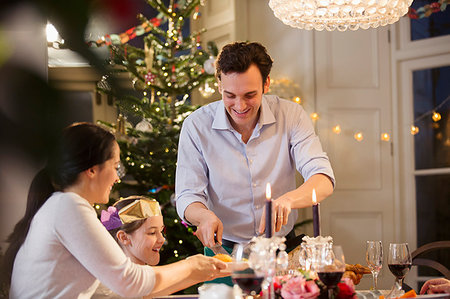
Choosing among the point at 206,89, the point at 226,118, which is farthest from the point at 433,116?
the point at 226,118

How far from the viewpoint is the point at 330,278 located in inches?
49.9

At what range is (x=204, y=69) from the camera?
12.7 ft

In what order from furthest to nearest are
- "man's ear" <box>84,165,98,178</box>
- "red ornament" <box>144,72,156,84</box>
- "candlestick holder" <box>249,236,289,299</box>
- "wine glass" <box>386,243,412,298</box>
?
"red ornament" <box>144,72,156,84</box>, "wine glass" <box>386,243,412,298</box>, "man's ear" <box>84,165,98,178</box>, "candlestick holder" <box>249,236,289,299</box>

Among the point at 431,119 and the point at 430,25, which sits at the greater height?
the point at 430,25

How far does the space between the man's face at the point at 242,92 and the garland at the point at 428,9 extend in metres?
2.65

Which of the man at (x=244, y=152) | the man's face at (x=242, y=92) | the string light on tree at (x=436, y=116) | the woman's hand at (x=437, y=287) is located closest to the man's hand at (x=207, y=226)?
the man at (x=244, y=152)

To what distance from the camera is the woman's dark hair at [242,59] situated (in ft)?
6.65

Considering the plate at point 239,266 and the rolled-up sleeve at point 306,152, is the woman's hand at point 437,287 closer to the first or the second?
the rolled-up sleeve at point 306,152

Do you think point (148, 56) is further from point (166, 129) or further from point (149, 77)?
point (166, 129)

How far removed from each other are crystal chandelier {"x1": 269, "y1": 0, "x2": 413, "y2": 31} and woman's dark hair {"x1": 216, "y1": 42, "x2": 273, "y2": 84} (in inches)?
9.3

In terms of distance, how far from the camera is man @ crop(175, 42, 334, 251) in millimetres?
2047

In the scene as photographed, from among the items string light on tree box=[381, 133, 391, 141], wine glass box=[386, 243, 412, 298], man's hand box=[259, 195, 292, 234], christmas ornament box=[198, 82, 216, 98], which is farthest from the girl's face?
string light on tree box=[381, 133, 391, 141]

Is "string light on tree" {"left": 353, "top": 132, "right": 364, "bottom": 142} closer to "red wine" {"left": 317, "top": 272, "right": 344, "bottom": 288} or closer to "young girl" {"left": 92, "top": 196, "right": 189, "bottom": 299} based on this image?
"young girl" {"left": 92, "top": 196, "right": 189, "bottom": 299}

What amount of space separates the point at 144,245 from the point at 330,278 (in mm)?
975
